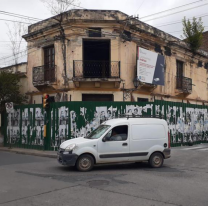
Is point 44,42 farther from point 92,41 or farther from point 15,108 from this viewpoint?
point 15,108

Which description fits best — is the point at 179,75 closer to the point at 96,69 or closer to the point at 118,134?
the point at 96,69

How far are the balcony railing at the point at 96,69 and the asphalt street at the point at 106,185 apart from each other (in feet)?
28.2

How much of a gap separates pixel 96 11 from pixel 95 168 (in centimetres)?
1178

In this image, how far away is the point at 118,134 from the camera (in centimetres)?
1095

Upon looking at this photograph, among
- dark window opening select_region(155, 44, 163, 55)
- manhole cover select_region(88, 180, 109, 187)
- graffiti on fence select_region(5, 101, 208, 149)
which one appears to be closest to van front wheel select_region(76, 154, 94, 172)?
manhole cover select_region(88, 180, 109, 187)

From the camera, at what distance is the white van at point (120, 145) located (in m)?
10.3

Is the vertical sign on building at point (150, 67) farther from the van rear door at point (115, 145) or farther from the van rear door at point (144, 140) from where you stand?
the van rear door at point (115, 145)

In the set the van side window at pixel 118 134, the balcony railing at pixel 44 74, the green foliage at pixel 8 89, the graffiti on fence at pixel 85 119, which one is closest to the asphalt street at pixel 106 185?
the van side window at pixel 118 134

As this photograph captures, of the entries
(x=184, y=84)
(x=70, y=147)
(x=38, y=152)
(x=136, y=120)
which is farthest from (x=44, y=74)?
(x=184, y=84)

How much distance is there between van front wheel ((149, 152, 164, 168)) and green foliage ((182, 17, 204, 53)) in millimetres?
17272

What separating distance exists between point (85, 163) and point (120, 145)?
1.40 metres

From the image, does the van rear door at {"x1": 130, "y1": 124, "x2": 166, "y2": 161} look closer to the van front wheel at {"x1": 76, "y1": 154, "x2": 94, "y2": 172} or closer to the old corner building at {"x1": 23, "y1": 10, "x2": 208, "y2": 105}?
the van front wheel at {"x1": 76, "y1": 154, "x2": 94, "y2": 172}

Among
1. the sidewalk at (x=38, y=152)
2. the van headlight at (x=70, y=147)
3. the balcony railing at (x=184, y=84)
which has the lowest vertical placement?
the sidewalk at (x=38, y=152)

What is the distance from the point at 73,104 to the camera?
16.2m
